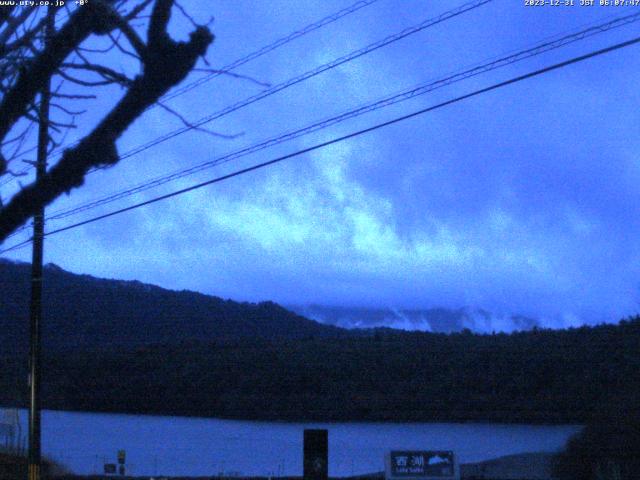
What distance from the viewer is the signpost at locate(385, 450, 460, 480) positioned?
16.0 meters

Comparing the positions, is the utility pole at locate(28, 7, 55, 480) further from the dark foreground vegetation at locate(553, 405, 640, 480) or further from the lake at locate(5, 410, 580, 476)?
→ the dark foreground vegetation at locate(553, 405, 640, 480)

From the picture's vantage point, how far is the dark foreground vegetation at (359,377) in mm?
29094

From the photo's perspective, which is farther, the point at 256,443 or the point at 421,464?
the point at 256,443

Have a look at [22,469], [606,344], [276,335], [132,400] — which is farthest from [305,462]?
[276,335]

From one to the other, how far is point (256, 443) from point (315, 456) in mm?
11755

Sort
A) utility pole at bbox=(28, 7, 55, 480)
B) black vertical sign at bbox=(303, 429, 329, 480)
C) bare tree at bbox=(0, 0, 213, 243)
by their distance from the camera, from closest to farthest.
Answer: bare tree at bbox=(0, 0, 213, 243)
black vertical sign at bbox=(303, 429, 329, 480)
utility pole at bbox=(28, 7, 55, 480)

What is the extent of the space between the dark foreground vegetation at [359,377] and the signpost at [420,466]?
29.8ft

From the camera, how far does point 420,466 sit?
16.1 m

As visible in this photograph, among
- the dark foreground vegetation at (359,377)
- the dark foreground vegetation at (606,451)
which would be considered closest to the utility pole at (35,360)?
the dark foreground vegetation at (606,451)

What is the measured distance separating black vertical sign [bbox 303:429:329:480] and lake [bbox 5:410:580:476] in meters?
6.95

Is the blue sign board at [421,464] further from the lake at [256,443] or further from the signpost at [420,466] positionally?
the lake at [256,443]

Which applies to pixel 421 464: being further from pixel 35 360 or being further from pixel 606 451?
pixel 35 360

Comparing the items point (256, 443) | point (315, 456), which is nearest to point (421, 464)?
point (315, 456)

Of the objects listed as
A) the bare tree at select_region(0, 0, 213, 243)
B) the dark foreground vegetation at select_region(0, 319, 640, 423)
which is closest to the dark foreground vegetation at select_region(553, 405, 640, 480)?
the dark foreground vegetation at select_region(0, 319, 640, 423)
